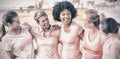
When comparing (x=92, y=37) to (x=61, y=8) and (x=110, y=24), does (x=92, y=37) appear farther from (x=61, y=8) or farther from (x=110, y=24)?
(x=61, y=8)

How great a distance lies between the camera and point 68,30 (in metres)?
2.24

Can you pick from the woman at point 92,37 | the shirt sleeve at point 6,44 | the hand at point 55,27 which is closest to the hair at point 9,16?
the shirt sleeve at point 6,44

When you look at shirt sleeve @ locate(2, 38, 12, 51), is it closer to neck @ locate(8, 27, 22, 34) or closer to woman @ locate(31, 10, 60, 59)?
neck @ locate(8, 27, 22, 34)

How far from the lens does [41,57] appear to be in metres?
2.26

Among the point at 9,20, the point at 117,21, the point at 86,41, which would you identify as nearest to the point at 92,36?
the point at 86,41

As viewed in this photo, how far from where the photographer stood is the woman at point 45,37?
7.39 ft

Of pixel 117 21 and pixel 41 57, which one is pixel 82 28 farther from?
pixel 41 57

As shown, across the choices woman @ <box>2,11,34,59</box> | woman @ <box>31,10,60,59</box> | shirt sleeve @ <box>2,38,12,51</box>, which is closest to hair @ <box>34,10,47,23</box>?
Result: woman @ <box>31,10,60,59</box>

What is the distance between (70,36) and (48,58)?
28cm

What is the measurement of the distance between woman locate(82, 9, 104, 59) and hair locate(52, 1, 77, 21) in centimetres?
11

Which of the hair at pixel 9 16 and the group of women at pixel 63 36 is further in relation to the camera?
the hair at pixel 9 16

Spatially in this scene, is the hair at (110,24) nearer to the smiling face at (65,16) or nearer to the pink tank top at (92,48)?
the pink tank top at (92,48)

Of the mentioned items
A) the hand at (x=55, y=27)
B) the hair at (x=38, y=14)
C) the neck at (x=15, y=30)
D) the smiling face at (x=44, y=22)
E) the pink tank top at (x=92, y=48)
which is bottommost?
the pink tank top at (x=92, y=48)

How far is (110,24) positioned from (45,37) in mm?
595
